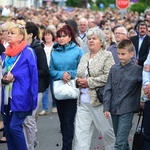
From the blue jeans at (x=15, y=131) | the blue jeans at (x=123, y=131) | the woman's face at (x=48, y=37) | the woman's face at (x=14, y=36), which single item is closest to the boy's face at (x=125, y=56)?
the blue jeans at (x=123, y=131)

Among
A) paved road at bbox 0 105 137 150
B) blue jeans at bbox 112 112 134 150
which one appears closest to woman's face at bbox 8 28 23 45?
blue jeans at bbox 112 112 134 150

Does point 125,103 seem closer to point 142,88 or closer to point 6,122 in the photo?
point 142,88

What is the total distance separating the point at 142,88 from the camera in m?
7.20

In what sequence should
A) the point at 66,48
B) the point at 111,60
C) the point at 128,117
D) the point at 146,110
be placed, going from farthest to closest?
the point at 66,48 < the point at 111,60 < the point at 128,117 < the point at 146,110

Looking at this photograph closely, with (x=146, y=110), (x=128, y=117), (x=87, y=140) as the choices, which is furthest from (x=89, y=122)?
(x=146, y=110)

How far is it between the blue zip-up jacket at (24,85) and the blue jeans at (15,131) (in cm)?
14

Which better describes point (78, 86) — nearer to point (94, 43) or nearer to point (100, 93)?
point (100, 93)

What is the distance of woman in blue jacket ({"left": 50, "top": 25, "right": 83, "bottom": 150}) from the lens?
845 cm

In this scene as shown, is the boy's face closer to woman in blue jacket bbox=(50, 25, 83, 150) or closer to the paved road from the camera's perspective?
woman in blue jacket bbox=(50, 25, 83, 150)

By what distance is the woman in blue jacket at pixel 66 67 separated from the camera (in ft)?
27.7

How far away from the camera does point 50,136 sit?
403 inches

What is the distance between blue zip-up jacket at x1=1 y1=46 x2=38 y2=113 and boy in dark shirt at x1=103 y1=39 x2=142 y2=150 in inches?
37.3

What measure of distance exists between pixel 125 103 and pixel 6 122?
5.30 feet

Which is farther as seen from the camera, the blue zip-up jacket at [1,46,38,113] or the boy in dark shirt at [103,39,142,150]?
the blue zip-up jacket at [1,46,38,113]
